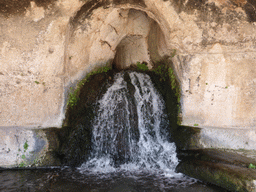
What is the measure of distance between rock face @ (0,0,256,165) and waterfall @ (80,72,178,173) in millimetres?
634

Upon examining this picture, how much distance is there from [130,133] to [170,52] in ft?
6.65

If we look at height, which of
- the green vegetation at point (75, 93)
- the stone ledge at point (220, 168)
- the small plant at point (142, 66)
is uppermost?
the small plant at point (142, 66)

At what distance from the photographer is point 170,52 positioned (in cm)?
545

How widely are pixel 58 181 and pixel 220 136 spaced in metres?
3.18

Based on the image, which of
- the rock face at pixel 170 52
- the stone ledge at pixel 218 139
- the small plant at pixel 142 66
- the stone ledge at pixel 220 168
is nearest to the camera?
the stone ledge at pixel 220 168

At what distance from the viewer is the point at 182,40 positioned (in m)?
4.92

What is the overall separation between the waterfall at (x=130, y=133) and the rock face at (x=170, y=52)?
2.08ft

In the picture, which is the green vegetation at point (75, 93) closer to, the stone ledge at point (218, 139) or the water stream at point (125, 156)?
the water stream at point (125, 156)

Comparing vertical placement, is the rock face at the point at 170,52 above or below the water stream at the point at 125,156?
above

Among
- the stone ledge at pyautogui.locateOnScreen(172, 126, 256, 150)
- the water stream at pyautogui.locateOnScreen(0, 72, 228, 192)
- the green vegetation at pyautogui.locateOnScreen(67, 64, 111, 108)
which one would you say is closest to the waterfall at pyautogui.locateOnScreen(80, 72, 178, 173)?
the water stream at pyautogui.locateOnScreen(0, 72, 228, 192)

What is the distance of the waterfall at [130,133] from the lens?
4680mm

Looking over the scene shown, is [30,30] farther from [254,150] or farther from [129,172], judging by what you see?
[254,150]

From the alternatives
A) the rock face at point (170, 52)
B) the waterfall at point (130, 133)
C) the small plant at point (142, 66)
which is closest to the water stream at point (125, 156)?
the waterfall at point (130, 133)

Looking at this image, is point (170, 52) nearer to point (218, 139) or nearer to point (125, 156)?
point (218, 139)
